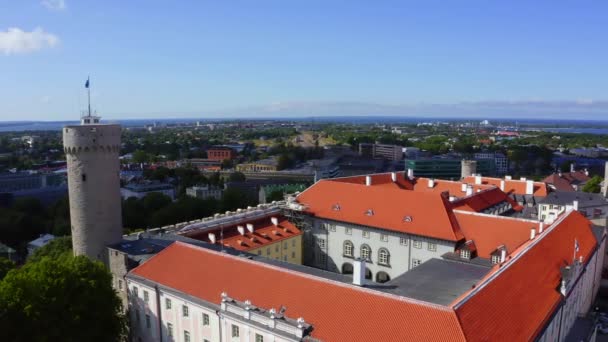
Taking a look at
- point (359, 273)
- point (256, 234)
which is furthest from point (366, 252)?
point (359, 273)

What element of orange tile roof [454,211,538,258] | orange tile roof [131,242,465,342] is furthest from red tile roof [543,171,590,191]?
orange tile roof [131,242,465,342]

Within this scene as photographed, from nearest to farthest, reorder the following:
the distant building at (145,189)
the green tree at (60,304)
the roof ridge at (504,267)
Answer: the roof ridge at (504,267) < the green tree at (60,304) < the distant building at (145,189)

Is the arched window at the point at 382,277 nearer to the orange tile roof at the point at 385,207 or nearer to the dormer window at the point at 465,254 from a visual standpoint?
the orange tile roof at the point at 385,207

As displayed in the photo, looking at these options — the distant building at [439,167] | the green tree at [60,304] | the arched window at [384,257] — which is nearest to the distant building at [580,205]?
the arched window at [384,257]

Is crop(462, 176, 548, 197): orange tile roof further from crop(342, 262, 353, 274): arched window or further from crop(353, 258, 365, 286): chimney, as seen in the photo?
crop(353, 258, 365, 286): chimney

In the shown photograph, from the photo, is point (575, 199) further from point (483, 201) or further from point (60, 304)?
point (60, 304)

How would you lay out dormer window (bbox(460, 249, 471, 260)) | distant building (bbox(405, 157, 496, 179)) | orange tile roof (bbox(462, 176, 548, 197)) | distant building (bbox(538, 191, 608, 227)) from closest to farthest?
1. dormer window (bbox(460, 249, 471, 260))
2. distant building (bbox(538, 191, 608, 227))
3. orange tile roof (bbox(462, 176, 548, 197))
4. distant building (bbox(405, 157, 496, 179))

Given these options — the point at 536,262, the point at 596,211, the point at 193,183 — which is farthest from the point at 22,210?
the point at 596,211
